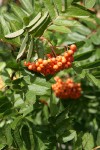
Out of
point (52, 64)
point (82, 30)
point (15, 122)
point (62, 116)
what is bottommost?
point (62, 116)

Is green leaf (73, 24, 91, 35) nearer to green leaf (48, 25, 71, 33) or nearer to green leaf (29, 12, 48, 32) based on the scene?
green leaf (48, 25, 71, 33)

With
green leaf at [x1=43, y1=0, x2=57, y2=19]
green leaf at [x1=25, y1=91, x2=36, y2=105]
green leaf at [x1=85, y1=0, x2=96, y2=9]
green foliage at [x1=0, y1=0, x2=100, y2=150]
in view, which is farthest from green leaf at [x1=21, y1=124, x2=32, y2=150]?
green leaf at [x1=85, y1=0, x2=96, y2=9]

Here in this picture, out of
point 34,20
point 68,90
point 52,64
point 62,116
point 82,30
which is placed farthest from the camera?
point 82,30

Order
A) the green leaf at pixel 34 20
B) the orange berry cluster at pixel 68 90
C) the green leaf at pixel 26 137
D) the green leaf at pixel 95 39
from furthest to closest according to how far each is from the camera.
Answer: the green leaf at pixel 95 39, the orange berry cluster at pixel 68 90, the green leaf at pixel 26 137, the green leaf at pixel 34 20

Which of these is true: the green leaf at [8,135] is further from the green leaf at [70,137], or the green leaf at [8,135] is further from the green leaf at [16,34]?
the green leaf at [16,34]

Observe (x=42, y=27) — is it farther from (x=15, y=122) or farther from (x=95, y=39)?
(x=95, y=39)

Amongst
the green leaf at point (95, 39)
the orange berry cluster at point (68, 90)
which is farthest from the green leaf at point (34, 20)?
the green leaf at point (95, 39)

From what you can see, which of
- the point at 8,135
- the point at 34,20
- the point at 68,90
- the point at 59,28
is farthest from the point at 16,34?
the point at 68,90

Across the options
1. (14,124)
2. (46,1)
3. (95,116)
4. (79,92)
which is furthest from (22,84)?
(95,116)

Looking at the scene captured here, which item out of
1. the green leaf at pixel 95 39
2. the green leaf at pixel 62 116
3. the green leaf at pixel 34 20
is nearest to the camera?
the green leaf at pixel 34 20
